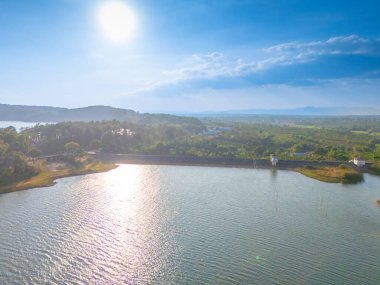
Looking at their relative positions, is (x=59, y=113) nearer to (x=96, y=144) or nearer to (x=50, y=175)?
(x=96, y=144)

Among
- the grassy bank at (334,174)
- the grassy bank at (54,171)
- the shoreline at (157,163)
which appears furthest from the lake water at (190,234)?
→ the shoreline at (157,163)

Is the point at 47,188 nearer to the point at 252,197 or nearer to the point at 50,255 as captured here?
the point at 50,255

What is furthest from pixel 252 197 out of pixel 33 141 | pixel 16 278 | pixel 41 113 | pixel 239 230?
pixel 41 113


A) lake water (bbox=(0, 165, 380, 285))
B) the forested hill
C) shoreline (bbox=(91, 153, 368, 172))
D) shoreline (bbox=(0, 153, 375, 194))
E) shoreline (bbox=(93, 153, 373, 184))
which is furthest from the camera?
the forested hill

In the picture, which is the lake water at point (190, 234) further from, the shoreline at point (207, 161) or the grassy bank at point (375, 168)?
the shoreline at point (207, 161)

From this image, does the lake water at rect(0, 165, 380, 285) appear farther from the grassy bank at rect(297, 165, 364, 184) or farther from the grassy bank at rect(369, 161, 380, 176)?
the grassy bank at rect(369, 161, 380, 176)

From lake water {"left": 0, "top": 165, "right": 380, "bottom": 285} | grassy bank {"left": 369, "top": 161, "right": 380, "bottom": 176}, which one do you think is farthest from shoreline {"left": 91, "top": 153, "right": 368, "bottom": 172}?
lake water {"left": 0, "top": 165, "right": 380, "bottom": 285}
